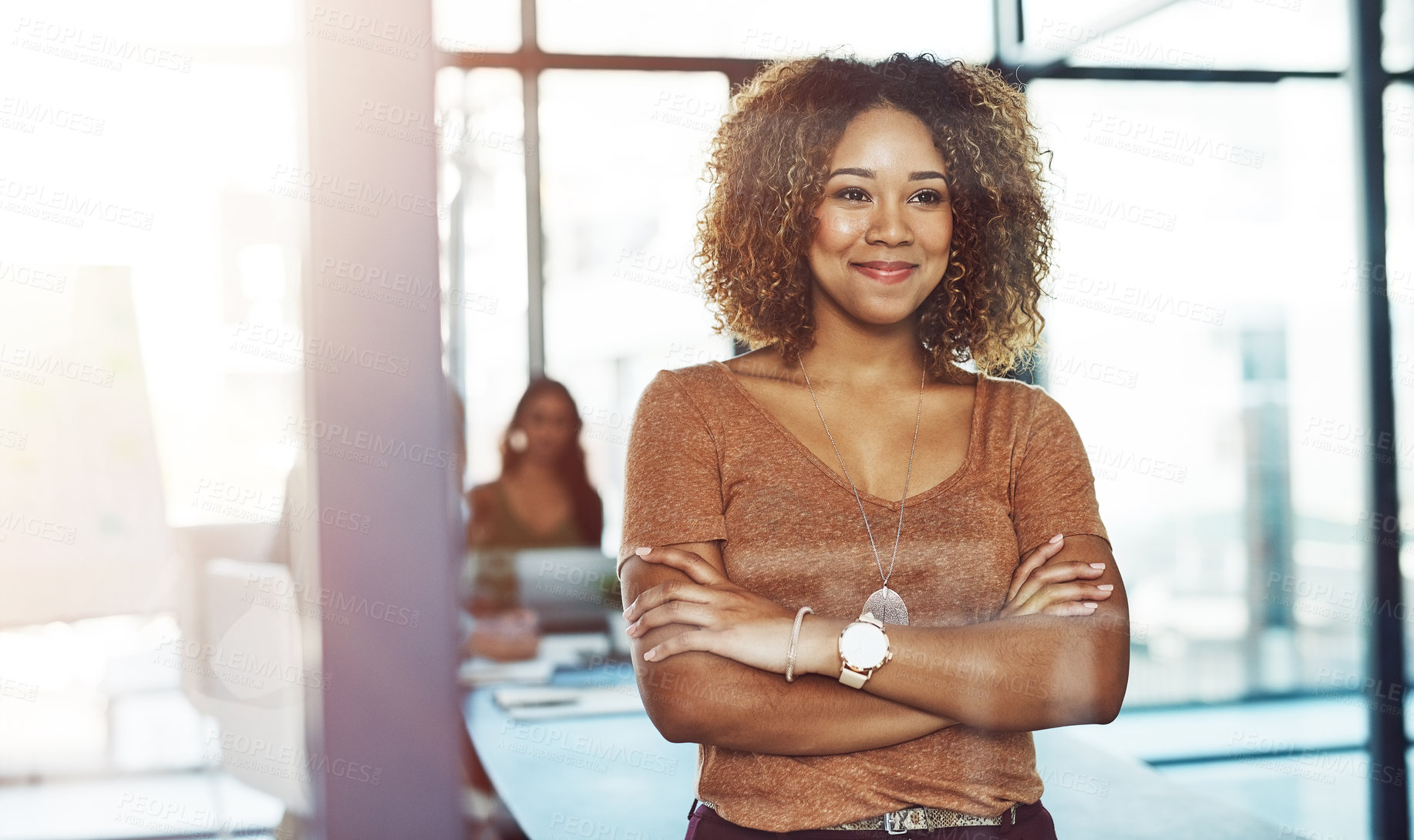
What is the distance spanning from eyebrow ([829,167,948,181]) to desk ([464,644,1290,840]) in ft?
3.06

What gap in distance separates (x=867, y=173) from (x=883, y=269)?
0.12 meters

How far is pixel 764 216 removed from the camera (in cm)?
150

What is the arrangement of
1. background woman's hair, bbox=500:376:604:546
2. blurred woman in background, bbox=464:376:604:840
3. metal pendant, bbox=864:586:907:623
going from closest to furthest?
metal pendant, bbox=864:586:907:623
blurred woman in background, bbox=464:376:604:840
background woman's hair, bbox=500:376:604:546

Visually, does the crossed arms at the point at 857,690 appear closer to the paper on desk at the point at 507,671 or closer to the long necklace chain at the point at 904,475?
the long necklace chain at the point at 904,475

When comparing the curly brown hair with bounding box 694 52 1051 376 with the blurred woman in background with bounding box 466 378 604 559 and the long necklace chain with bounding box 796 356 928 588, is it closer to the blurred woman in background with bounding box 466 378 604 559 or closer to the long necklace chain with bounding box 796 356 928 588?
the long necklace chain with bounding box 796 356 928 588

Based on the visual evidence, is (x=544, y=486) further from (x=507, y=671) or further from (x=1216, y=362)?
(x=1216, y=362)

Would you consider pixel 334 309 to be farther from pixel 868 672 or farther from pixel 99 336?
pixel 868 672

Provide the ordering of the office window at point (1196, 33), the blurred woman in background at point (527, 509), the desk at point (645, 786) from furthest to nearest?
the blurred woman in background at point (527, 509) < the office window at point (1196, 33) < the desk at point (645, 786)

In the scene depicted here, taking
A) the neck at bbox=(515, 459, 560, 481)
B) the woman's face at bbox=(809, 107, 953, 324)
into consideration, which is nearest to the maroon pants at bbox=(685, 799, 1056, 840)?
the woman's face at bbox=(809, 107, 953, 324)

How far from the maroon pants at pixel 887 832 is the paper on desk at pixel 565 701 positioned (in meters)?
0.60

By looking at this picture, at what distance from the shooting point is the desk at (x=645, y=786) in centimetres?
185

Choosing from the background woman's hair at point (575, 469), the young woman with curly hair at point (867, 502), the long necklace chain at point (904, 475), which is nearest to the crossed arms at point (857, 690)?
the young woman with curly hair at point (867, 502)

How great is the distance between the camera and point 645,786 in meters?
1.91

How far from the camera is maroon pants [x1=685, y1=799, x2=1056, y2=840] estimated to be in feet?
4.31
